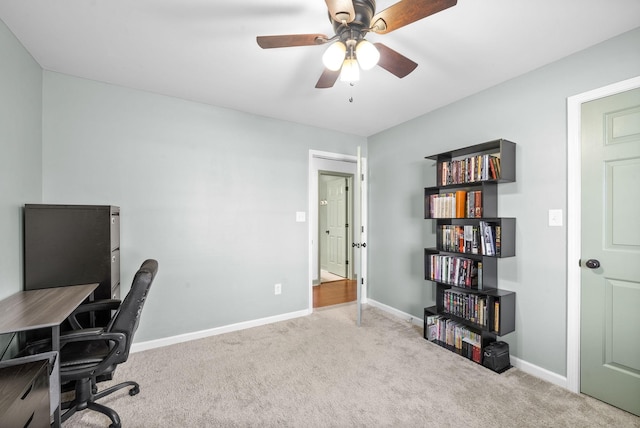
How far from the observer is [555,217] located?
2.18m

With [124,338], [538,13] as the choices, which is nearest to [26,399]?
[124,338]

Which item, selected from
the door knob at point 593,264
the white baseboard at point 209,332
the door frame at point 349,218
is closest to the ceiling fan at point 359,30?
the door knob at point 593,264

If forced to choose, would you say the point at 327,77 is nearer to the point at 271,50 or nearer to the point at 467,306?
the point at 271,50

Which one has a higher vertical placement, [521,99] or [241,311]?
[521,99]

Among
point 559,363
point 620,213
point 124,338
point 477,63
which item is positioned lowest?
point 559,363

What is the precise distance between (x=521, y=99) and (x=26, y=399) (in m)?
3.45

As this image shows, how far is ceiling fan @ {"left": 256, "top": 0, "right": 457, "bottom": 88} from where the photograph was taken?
1254 millimetres

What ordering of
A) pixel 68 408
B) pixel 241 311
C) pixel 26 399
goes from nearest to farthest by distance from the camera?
1. pixel 26 399
2. pixel 68 408
3. pixel 241 311

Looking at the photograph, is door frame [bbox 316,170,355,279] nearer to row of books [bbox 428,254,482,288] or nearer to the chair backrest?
row of books [bbox 428,254,482,288]

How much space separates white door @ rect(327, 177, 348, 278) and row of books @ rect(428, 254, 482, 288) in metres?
2.79

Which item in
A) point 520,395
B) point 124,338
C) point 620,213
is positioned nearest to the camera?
point 124,338

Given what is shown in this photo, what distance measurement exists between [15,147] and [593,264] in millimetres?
4044

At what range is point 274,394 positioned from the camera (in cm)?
203

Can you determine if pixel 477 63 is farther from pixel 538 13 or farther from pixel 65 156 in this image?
pixel 65 156
